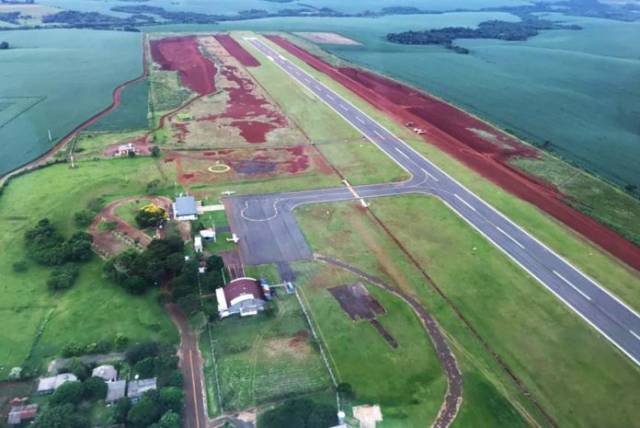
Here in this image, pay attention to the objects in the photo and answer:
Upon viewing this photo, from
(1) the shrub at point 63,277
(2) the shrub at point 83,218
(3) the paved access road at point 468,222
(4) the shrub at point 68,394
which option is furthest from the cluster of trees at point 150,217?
(4) the shrub at point 68,394

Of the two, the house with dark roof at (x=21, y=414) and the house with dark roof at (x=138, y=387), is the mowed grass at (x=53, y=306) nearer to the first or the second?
the house with dark roof at (x=21, y=414)

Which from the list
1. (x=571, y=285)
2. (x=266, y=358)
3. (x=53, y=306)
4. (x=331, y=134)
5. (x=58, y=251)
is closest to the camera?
(x=266, y=358)

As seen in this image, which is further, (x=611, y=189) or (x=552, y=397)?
(x=611, y=189)

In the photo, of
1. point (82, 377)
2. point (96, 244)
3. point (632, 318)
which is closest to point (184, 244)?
point (96, 244)

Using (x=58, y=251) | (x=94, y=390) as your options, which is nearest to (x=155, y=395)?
(x=94, y=390)

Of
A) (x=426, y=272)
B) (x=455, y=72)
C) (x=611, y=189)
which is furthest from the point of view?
(x=455, y=72)

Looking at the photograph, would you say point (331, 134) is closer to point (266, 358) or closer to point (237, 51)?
point (266, 358)

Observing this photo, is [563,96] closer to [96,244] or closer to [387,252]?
[387,252]
